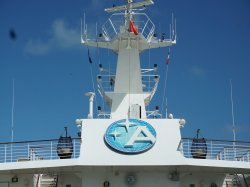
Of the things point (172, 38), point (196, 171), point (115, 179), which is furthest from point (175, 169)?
point (172, 38)

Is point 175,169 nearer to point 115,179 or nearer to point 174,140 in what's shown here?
point 174,140

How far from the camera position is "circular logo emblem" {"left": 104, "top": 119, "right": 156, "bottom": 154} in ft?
61.1

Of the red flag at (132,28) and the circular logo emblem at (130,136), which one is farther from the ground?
the red flag at (132,28)

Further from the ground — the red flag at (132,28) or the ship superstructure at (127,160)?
the red flag at (132,28)

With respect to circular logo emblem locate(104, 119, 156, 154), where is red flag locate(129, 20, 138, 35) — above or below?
above

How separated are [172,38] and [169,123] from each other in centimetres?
628

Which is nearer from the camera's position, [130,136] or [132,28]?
[130,136]

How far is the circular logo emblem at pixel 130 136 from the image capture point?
1861 cm

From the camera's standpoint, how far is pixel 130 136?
1888cm

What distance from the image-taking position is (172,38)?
24609 millimetres

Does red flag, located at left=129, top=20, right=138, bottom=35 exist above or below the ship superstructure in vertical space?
above

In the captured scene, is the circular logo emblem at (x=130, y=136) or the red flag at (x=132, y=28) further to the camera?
the red flag at (x=132, y=28)

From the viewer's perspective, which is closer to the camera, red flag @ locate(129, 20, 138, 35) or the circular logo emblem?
the circular logo emblem

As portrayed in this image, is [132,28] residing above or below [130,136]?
above
